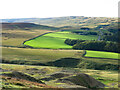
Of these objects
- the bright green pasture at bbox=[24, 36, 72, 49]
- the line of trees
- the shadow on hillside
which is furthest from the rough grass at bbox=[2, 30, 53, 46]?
the shadow on hillside

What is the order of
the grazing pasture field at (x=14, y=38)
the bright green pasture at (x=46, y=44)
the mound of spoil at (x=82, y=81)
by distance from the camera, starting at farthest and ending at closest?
the grazing pasture field at (x=14, y=38) → the bright green pasture at (x=46, y=44) → the mound of spoil at (x=82, y=81)

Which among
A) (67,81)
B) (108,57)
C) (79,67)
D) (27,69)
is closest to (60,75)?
Result: (67,81)

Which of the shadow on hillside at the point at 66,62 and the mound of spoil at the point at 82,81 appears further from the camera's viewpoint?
the shadow on hillside at the point at 66,62

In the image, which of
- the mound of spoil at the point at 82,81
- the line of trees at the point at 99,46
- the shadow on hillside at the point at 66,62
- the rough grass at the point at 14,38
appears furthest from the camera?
the rough grass at the point at 14,38

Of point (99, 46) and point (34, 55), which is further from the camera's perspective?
point (99, 46)

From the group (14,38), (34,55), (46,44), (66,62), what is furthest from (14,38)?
(66,62)

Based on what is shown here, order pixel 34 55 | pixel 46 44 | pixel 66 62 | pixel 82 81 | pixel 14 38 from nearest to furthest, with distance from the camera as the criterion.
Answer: pixel 82 81 < pixel 66 62 < pixel 34 55 < pixel 46 44 < pixel 14 38

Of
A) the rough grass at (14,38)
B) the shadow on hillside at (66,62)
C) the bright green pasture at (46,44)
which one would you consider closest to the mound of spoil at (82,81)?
the shadow on hillside at (66,62)

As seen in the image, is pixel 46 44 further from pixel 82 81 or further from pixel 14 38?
pixel 82 81

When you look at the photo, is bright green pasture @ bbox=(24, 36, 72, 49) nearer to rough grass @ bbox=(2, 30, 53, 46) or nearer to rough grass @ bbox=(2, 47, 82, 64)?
rough grass @ bbox=(2, 30, 53, 46)

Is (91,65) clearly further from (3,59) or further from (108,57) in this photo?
(3,59)

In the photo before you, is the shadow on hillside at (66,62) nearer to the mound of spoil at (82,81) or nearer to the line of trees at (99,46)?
the mound of spoil at (82,81)
